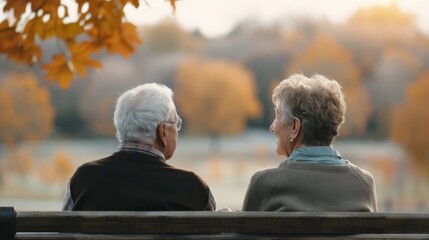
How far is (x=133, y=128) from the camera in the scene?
2967mm

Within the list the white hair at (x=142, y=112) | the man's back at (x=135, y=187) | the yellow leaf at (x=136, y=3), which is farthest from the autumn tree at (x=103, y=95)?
the man's back at (x=135, y=187)

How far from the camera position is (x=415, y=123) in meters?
26.6

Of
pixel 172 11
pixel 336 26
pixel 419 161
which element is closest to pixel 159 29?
pixel 336 26

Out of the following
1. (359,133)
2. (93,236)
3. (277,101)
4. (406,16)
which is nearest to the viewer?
(93,236)

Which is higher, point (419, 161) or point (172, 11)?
point (172, 11)

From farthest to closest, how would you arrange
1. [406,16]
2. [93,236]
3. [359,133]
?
[406,16] → [359,133] → [93,236]

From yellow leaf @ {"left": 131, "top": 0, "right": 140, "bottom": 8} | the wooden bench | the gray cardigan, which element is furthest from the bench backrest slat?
yellow leaf @ {"left": 131, "top": 0, "right": 140, "bottom": 8}

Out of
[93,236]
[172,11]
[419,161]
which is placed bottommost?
[419,161]

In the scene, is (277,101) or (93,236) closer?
(93,236)

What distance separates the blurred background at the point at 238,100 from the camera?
23188mm

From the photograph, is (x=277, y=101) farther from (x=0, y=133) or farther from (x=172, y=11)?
(x=0, y=133)

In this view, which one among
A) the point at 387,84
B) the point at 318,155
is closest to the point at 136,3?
the point at 318,155

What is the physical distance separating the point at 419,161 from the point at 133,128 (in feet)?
78.6

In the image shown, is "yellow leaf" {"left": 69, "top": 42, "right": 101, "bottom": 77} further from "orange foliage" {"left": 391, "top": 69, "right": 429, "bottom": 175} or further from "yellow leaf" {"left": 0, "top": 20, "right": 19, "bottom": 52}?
"orange foliage" {"left": 391, "top": 69, "right": 429, "bottom": 175}
